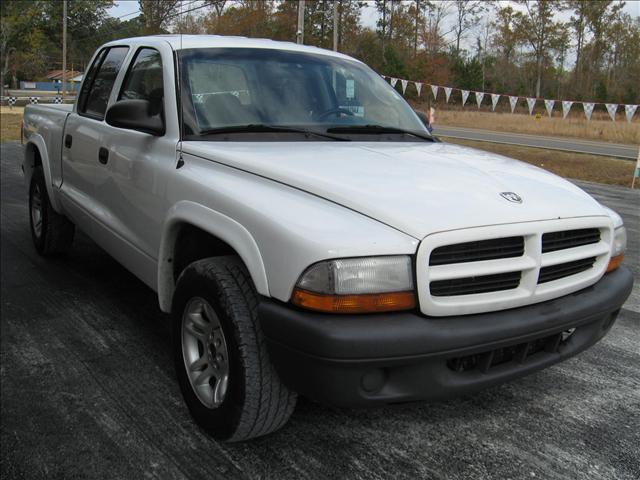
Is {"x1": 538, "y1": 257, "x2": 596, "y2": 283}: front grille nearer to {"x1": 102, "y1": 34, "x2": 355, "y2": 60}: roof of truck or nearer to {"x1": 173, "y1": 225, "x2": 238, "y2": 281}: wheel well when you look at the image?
{"x1": 173, "y1": 225, "x2": 238, "y2": 281}: wheel well

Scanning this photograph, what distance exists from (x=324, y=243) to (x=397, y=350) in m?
0.44

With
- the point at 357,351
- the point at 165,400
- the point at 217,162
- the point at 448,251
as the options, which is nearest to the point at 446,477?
the point at 357,351

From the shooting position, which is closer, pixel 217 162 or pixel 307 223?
pixel 307 223

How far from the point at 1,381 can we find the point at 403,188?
91.6 inches

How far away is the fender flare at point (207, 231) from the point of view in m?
2.28

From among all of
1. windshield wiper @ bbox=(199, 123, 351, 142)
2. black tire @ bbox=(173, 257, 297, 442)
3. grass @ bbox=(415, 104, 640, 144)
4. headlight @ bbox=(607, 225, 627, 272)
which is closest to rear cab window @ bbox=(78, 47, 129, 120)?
windshield wiper @ bbox=(199, 123, 351, 142)

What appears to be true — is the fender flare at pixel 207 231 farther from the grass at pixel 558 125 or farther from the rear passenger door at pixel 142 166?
the grass at pixel 558 125

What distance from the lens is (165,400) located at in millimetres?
3012

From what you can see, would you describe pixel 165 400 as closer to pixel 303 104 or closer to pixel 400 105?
pixel 303 104

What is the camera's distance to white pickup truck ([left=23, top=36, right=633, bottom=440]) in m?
2.13

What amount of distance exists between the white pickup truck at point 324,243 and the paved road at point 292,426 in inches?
8.7

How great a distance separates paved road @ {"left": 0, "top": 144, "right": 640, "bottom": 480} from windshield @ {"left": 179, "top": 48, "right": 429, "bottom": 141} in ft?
4.51

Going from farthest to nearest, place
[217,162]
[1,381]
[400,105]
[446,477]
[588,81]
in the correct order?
[588,81] → [400,105] → [1,381] → [217,162] → [446,477]

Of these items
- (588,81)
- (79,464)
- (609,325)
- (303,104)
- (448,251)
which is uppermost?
(588,81)
